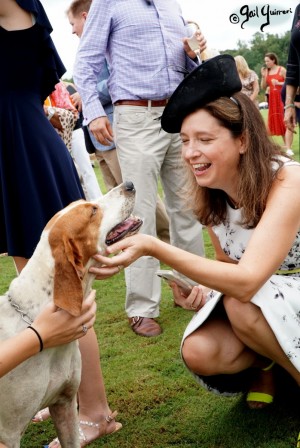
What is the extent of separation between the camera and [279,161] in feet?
10.6

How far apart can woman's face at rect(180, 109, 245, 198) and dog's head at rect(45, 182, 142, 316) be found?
1.20ft

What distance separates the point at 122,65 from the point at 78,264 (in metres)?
2.65

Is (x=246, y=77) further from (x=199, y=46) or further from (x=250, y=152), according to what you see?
(x=250, y=152)

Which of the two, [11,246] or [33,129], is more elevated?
[33,129]

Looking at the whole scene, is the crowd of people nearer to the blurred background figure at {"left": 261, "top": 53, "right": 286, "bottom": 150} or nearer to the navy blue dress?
the navy blue dress

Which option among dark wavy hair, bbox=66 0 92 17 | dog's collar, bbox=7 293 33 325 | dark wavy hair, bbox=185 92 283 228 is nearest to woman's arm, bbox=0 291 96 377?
dog's collar, bbox=7 293 33 325

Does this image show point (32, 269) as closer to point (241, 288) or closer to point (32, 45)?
point (241, 288)

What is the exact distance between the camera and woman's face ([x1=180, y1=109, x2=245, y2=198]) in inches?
120

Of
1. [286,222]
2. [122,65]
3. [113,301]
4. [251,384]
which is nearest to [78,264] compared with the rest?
[286,222]

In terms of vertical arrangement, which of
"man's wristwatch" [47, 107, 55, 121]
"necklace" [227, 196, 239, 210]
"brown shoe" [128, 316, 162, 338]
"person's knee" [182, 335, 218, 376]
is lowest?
"brown shoe" [128, 316, 162, 338]

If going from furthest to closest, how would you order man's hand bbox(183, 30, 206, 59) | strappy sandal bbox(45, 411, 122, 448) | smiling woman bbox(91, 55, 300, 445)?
1. man's hand bbox(183, 30, 206, 59)
2. strappy sandal bbox(45, 411, 122, 448)
3. smiling woman bbox(91, 55, 300, 445)

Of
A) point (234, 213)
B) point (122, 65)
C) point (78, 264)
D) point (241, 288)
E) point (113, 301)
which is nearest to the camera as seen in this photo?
point (78, 264)

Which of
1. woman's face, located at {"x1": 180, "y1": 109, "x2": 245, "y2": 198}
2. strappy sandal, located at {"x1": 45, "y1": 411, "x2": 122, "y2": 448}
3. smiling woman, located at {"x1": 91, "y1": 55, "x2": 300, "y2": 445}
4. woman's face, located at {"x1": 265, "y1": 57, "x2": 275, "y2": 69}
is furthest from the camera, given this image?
A: woman's face, located at {"x1": 265, "y1": 57, "x2": 275, "y2": 69}

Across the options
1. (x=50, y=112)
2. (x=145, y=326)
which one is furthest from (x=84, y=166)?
(x=145, y=326)
